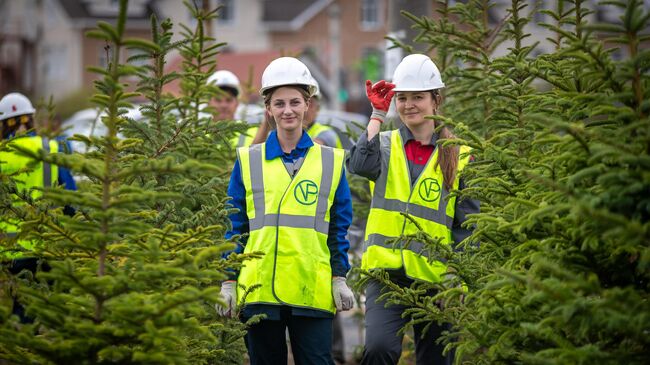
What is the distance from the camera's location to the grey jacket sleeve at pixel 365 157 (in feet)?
19.3

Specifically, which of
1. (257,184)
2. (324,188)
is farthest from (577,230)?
(257,184)

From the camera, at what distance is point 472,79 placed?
7293 mm

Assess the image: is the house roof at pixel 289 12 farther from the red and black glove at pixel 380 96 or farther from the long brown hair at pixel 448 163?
the long brown hair at pixel 448 163

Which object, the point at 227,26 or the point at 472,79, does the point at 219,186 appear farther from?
the point at 227,26

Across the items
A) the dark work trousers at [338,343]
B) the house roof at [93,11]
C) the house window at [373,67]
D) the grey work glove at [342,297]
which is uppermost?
the house roof at [93,11]

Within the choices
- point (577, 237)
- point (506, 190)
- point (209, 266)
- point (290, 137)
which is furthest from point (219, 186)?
point (577, 237)

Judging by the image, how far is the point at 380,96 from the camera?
6090mm

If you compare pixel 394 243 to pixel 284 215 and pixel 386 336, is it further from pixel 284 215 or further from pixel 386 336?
pixel 284 215

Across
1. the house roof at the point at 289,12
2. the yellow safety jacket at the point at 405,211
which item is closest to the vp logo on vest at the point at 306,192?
the yellow safety jacket at the point at 405,211

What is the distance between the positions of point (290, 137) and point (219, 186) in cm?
113

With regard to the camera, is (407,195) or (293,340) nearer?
(293,340)

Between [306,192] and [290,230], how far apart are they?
238mm

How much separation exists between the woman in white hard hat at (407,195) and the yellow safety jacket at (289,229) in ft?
1.37

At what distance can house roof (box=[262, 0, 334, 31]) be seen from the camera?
60562 millimetres
